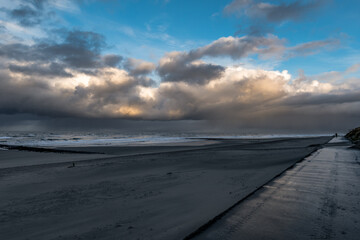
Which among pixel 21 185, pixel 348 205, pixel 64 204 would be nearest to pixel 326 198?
pixel 348 205

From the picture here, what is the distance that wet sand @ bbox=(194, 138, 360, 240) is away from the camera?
14.9ft

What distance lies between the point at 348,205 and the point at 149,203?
5.39 metres

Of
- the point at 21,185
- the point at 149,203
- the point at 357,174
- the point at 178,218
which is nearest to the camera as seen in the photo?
the point at 178,218

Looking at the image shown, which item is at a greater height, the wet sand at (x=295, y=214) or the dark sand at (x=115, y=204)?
the wet sand at (x=295, y=214)

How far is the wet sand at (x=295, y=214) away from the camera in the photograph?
4547 millimetres

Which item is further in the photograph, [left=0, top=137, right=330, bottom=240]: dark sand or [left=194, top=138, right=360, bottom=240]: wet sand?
[left=0, top=137, right=330, bottom=240]: dark sand

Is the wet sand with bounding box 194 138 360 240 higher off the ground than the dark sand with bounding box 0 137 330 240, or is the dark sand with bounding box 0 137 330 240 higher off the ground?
the wet sand with bounding box 194 138 360 240

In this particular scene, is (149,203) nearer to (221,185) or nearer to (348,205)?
(221,185)

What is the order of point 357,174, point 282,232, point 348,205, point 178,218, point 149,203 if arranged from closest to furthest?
point 282,232, point 178,218, point 348,205, point 149,203, point 357,174

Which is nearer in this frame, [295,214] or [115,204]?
[295,214]

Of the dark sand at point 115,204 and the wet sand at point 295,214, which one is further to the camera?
the dark sand at point 115,204

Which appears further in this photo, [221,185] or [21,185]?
[21,185]

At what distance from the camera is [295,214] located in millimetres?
5633

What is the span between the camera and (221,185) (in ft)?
30.1
